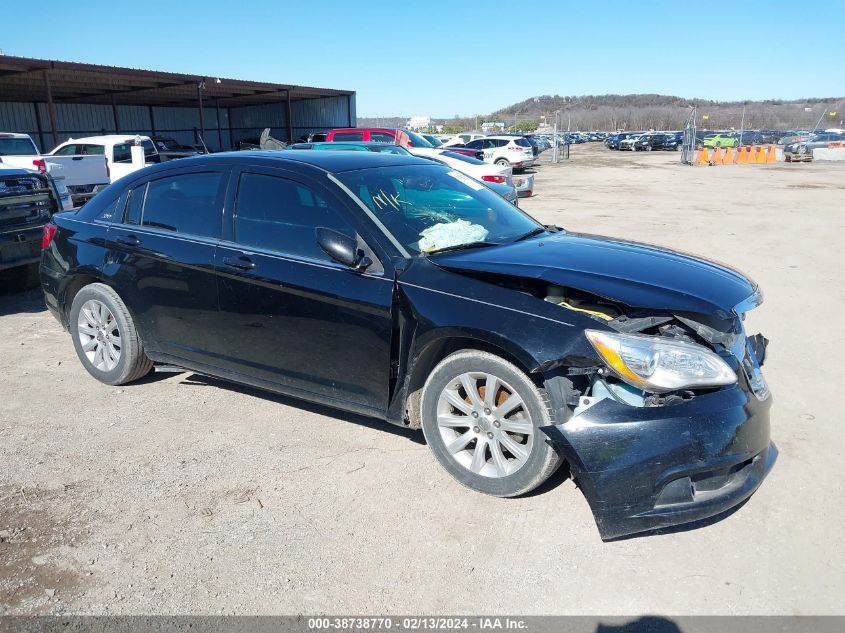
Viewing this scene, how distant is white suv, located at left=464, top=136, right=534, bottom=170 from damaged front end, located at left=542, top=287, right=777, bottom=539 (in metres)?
27.4

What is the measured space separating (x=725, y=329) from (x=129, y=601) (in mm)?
2886

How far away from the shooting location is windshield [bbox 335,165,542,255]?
12.7 ft

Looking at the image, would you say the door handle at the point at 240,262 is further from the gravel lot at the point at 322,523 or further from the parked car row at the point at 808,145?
the parked car row at the point at 808,145

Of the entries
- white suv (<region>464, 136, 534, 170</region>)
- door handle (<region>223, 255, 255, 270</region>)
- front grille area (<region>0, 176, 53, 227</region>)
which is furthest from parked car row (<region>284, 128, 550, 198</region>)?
front grille area (<region>0, 176, 53, 227</region>)

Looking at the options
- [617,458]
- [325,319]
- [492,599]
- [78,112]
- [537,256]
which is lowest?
[492,599]

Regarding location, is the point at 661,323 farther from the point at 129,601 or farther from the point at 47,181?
the point at 47,181


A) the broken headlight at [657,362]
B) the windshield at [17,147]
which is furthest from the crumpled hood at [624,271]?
the windshield at [17,147]

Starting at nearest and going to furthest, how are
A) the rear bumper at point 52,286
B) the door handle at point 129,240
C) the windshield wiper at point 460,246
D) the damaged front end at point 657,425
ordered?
the damaged front end at point 657,425 → the windshield wiper at point 460,246 → the door handle at point 129,240 → the rear bumper at point 52,286

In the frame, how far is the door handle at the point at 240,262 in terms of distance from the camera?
160 inches

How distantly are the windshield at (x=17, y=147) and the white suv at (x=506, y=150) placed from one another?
61.4 ft

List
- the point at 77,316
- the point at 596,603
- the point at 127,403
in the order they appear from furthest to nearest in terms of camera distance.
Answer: the point at 77,316 → the point at 127,403 → the point at 596,603

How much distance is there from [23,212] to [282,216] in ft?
16.0

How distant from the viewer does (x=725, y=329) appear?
3.18m

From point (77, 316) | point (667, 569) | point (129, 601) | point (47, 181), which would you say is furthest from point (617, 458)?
point (47, 181)
